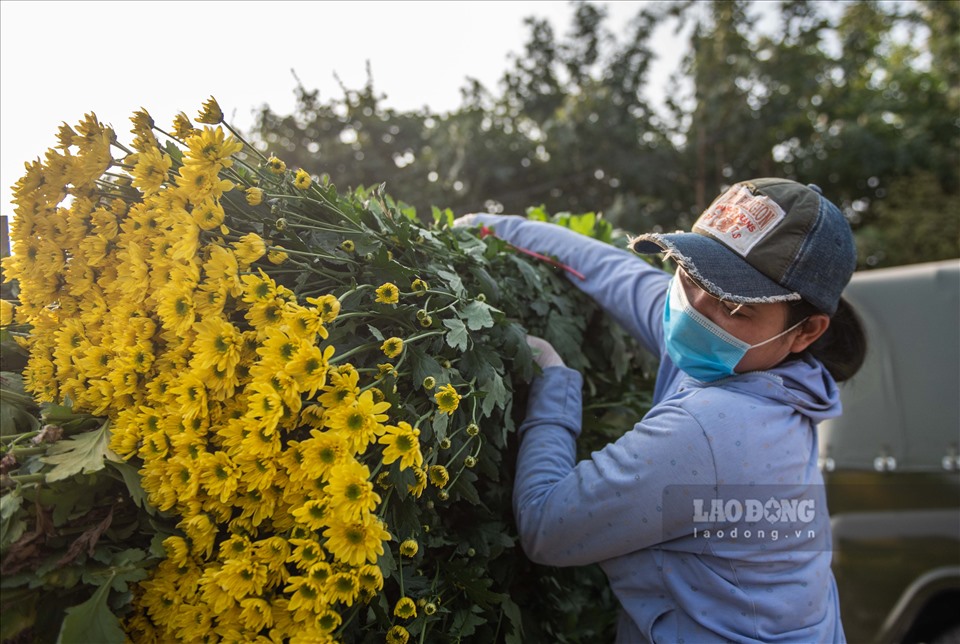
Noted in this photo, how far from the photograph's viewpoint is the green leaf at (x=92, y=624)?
1031mm

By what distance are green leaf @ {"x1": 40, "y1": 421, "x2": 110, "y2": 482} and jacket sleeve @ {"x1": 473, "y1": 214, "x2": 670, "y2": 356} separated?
4.26ft

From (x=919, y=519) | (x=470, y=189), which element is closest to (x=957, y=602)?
(x=919, y=519)

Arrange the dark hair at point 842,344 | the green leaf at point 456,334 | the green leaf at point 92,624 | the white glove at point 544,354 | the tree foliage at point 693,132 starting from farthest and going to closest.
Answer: the tree foliage at point 693,132 < the dark hair at point 842,344 < the white glove at point 544,354 < the green leaf at point 456,334 < the green leaf at point 92,624

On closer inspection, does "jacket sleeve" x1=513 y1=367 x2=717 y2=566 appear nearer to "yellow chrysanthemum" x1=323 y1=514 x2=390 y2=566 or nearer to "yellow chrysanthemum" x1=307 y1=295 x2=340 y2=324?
"yellow chrysanthemum" x1=323 y1=514 x2=390 y2=566

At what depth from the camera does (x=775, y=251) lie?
5.12 feet

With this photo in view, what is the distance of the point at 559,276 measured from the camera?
82.2 inches

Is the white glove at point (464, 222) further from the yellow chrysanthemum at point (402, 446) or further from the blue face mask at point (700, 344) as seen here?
the yellow chrysanthemum at point (402, 446)

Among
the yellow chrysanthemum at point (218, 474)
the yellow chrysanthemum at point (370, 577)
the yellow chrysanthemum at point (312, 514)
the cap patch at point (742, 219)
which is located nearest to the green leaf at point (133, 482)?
the yellow chrysanthemum at point (218, 474)

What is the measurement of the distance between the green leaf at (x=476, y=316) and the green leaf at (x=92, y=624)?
31.9 inches

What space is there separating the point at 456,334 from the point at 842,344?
1225 millimetres

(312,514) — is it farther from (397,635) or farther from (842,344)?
(842,344)

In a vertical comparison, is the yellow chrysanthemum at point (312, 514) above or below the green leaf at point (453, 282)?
below

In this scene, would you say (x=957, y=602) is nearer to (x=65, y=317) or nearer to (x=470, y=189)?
(x=65, y=317)

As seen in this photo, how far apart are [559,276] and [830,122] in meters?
13.4
